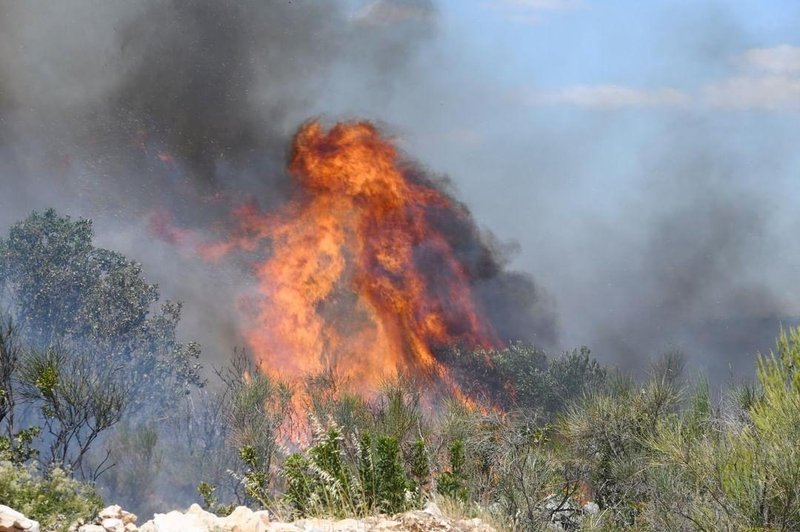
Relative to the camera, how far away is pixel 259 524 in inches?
506

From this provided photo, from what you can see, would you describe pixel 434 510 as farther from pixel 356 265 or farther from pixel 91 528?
pixel 356 265

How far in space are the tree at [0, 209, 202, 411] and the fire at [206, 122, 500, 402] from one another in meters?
7.96

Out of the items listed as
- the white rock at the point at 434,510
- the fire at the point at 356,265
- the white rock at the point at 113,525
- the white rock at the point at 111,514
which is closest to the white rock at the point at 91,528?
the white rock at the point at 113,525

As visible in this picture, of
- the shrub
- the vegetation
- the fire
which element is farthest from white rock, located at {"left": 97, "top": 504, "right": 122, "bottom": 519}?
the fire

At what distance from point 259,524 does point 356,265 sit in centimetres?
4264

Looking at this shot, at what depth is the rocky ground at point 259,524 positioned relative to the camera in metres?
12.3

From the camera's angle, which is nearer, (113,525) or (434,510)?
(113,525)

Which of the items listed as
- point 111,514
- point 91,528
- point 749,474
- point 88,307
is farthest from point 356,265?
point 749,474

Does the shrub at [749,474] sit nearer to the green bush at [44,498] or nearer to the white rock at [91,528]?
the white rock at [91,528]

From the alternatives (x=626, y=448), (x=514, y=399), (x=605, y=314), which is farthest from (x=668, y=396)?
(x=605, y=314)

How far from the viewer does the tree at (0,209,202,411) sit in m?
42.9

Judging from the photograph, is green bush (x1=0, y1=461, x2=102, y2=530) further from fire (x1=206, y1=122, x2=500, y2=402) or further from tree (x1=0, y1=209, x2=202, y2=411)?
fire (x1=206, y1=122, x2=500, y2=402)

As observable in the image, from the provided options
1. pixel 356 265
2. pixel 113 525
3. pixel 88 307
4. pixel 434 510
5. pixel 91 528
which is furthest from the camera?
pixel 356 265

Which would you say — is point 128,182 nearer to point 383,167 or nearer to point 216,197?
point 216,197
